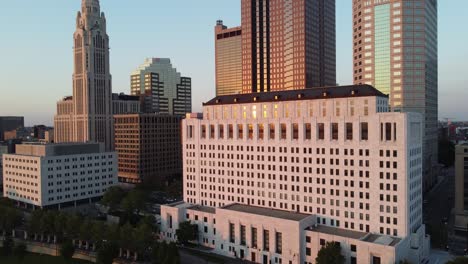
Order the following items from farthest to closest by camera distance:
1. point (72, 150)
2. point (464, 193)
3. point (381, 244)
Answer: point (72, 150), point (464, 193), point (381, 244)

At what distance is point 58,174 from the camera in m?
163

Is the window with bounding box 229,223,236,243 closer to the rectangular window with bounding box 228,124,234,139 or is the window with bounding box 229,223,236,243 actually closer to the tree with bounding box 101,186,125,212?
the rectangular window with bounding box 228,124,234,139

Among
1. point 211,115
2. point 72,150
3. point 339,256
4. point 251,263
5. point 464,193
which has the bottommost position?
point 251,263

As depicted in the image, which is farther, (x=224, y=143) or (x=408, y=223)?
(x=224, y=143)

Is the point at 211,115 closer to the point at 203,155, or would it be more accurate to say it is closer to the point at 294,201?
the point at 203,155

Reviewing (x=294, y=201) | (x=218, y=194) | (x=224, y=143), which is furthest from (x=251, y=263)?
(x=224, y=143)

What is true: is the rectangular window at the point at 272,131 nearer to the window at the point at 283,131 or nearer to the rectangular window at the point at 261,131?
the rectangular window at the point at 261,131

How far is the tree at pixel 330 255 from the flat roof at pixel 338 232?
767cm

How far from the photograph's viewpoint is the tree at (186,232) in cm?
11606

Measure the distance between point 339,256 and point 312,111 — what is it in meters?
39.8

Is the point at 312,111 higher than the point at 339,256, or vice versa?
the point at 312,111

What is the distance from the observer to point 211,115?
5167 inches

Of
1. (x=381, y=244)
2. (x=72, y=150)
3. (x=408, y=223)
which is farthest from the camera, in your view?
(x=72, y=150)

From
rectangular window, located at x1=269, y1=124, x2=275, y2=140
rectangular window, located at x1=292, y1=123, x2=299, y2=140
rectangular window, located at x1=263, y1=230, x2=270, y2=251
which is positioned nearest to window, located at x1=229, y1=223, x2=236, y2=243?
rectangular window, located at x1=263, y1=230, x2=270, y2=251
